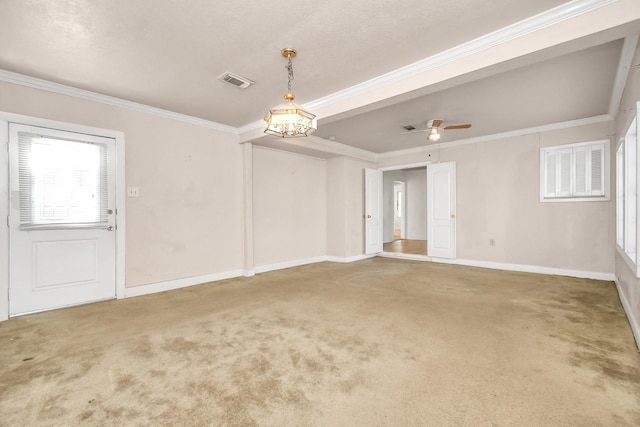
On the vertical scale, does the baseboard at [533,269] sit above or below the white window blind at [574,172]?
below

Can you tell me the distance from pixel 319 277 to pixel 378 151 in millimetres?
3715

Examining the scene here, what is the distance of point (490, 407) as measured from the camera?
1.69 m

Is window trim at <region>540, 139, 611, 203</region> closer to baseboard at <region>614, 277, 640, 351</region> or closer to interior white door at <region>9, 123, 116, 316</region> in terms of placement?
baseboard at <region>614, 277, 640, 351</region>

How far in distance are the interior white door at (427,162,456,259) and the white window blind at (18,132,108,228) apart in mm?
6197

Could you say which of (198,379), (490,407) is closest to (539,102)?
(490,407)

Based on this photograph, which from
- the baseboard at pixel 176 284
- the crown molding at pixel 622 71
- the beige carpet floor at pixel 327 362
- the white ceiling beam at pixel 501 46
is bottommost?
the beige carpet floor at pixel 327 362

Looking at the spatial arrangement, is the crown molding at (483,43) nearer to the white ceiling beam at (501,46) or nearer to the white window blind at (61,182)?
the white ceiling beam at (501,46)

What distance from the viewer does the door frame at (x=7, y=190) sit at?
3168 mm

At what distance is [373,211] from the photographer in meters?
7.27

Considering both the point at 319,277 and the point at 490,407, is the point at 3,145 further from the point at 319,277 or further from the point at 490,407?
the point at 490,407

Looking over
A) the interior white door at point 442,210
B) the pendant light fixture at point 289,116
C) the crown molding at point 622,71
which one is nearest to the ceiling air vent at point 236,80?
the pendant light fixture at point 289,116

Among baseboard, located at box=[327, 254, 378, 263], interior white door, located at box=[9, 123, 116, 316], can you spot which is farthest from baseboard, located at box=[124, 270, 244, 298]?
baseboard, located at box=[327, 254, 378, 263]

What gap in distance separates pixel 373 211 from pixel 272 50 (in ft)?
16.8

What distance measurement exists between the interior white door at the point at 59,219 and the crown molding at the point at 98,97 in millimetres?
495
